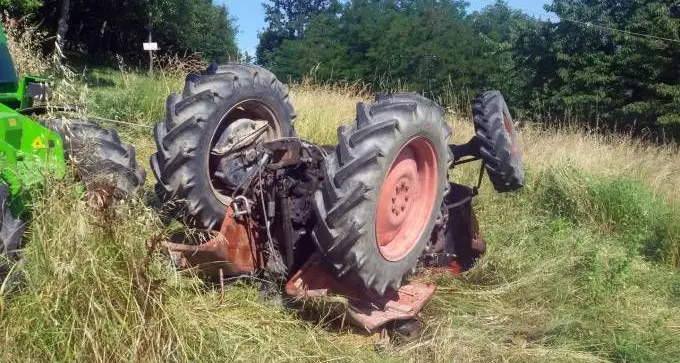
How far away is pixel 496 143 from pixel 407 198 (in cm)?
123

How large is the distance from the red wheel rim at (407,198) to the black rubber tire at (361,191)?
0.13 metres

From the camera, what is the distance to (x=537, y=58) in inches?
858

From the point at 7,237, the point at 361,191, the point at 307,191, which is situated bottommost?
the point at 7,237

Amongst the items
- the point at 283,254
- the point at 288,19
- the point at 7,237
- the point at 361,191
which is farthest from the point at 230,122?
the point at 288,19

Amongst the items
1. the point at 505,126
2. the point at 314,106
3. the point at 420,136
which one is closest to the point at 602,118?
the point at 314,106

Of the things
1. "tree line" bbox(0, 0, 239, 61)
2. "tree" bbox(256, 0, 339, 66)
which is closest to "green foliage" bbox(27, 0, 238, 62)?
"tree line" bbox(0, 0, 239, 61)

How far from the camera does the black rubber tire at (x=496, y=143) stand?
5.14 m

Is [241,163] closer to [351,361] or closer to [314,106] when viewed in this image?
[351,361]

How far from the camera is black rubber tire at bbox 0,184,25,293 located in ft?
10.2

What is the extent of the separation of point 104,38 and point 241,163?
32.3m

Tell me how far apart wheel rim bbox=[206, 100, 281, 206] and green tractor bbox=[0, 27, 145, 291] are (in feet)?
1.75

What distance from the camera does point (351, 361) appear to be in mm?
3682

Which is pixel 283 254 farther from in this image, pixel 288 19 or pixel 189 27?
pixel 288 19

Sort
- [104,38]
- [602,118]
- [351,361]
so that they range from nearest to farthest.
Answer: [351,361] → [602,118] → [104,38]
